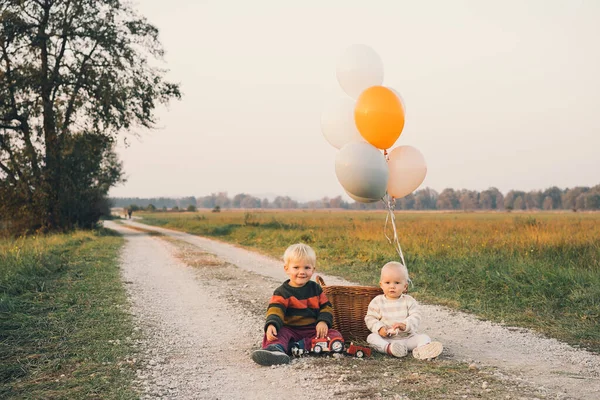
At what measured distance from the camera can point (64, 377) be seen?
14.0ft

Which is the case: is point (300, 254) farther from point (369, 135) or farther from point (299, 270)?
point (369, 135)

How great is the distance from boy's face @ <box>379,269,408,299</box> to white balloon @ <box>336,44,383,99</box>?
2725mm

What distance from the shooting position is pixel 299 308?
5176mm

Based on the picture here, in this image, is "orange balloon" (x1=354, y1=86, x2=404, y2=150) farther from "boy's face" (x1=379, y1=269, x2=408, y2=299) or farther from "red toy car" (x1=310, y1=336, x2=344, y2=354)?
"red toy car" (x1=310, y1=336, x2=344, y2=354)

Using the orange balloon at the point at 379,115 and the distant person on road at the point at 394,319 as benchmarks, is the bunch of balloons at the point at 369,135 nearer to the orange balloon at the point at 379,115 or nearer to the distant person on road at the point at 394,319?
the orange balloon at the point at 379,115

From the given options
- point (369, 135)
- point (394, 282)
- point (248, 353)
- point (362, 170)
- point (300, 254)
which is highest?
point (369, 135)

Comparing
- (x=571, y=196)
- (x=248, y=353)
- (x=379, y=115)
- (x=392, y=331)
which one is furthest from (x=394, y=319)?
(x=571, y=196)

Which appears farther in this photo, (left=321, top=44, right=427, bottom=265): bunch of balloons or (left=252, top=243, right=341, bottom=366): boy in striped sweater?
(left=321, top=44, right=427, bottom=265): bunch of balloons

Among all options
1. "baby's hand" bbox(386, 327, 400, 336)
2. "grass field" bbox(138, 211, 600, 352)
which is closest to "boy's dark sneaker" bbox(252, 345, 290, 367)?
Result: "baby's hand" bbox(386, 327, 400, 336)

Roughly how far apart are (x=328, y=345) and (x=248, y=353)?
0.83 meters

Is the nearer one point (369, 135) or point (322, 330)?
point (322, 330)

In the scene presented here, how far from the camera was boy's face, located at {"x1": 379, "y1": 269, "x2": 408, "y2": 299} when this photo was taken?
5.06 m

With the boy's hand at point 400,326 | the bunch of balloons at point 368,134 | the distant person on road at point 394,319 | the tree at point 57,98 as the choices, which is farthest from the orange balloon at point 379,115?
the tree at point 57,98

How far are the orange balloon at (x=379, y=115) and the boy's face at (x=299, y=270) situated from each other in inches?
75.4
